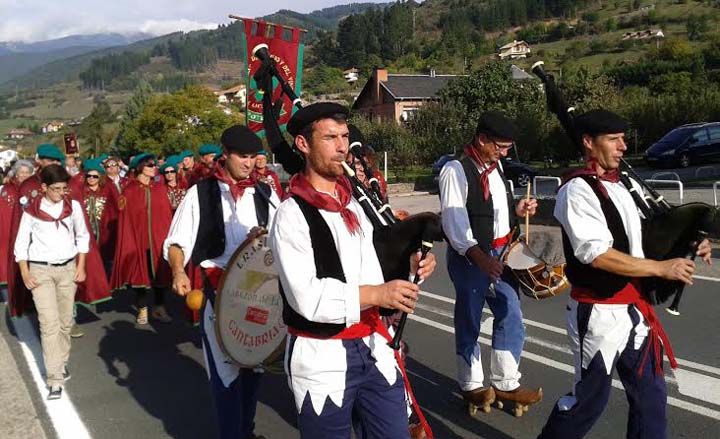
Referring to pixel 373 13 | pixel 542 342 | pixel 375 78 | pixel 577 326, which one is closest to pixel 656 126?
pixel 542 342

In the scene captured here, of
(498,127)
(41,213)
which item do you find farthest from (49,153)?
(498,127)

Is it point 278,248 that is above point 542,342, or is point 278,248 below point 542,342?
above

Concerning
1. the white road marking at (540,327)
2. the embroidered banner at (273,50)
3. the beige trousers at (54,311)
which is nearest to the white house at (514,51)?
the embroidered banner at (273,50)

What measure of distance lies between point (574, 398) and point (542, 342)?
10.1 feet

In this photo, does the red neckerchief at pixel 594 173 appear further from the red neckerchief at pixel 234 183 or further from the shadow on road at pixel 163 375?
the shadow on road at pixel 163 375

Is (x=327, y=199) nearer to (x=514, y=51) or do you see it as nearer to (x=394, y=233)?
(x=394, y=233)

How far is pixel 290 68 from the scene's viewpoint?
405 inches

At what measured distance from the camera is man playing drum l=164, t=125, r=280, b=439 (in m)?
4.02

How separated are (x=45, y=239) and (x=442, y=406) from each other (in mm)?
3444

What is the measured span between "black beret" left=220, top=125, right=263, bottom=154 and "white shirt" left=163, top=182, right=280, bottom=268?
255mm

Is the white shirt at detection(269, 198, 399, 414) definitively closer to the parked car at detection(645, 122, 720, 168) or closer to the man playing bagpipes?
the man playing bagpipes

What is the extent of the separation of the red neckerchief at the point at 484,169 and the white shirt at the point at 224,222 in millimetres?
1403

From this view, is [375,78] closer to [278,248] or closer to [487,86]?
[487,86]

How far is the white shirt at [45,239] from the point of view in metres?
5.68
